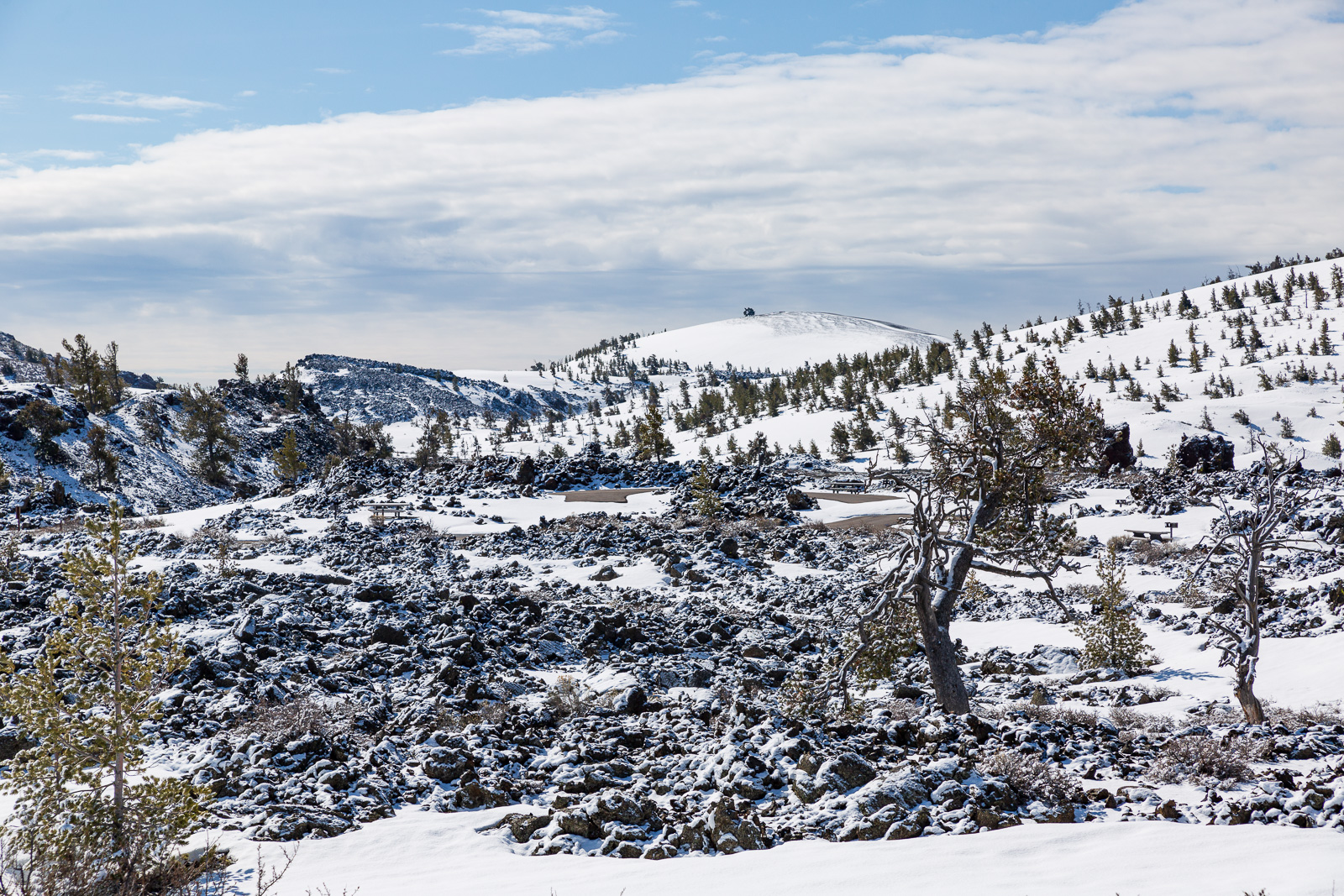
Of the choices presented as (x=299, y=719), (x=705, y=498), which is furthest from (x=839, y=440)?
(x=299, y=719)

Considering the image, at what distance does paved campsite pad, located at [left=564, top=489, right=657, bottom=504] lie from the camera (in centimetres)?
5056

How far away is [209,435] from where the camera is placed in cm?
7850

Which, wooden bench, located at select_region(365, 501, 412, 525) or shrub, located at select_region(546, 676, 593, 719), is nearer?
shrub, located at select_region(546, 676, 593, 719)

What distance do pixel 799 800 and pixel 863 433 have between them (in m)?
69.8

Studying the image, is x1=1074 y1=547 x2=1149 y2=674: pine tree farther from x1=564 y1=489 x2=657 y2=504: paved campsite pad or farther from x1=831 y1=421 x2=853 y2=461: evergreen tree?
x1=831 y1=421 x2=853 y2=461: evergreen tree

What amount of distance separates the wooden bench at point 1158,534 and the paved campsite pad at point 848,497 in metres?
17.0

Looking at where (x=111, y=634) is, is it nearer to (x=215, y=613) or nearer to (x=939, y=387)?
(x=215, y=613)

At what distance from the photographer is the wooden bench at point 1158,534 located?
3241 centimetres

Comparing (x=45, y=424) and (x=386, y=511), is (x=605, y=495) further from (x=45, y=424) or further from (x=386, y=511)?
(x=45, y=424)

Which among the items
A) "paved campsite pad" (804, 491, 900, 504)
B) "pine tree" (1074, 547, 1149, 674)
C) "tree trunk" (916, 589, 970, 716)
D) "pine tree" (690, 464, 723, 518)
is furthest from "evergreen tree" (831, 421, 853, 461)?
"tree trunk" (916, 589, 970, 716)

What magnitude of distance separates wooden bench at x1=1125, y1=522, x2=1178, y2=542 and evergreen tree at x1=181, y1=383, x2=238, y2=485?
7813 cm

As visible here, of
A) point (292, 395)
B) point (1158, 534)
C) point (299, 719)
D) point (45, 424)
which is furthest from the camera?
point (292, 395)

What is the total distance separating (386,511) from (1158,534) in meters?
37.5

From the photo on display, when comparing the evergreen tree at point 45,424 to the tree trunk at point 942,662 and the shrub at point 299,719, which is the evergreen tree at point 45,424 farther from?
the tree trunk at point 942,662
